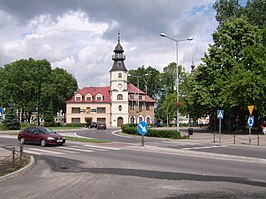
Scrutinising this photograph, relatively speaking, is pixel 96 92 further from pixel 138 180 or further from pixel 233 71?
pixel 138 180

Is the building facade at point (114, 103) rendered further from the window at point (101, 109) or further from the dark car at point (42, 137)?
the dark car at point (42, 137)

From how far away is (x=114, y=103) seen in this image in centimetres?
8656

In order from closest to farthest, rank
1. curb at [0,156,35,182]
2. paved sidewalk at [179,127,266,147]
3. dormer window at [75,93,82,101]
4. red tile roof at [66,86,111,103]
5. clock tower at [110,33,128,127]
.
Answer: curb at [0,156,35,182]
paved sidewalk at [179,127,266,147]
clock tower at [110,33,128,127]
red tile roof at [66,86,111,103]
dormer window at [75,93,82,101]

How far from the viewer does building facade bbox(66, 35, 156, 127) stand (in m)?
85.5

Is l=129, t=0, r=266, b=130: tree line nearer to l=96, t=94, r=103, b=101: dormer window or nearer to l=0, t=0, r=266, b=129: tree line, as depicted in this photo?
l=0, t=0, r=266, b=129: tree line

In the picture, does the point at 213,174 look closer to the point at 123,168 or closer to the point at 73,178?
the point at 123,168

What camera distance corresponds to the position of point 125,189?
361 inches

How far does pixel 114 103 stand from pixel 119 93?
2.80m

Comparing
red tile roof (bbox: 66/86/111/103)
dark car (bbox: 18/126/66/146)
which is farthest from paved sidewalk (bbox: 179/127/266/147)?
red tile roof (bbox: 66/86/111/103)

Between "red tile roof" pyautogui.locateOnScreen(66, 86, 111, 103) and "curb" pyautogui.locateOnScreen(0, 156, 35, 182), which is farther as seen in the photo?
"red tile roof" pyautogui.locateOnScreen(66, 86, 111, 103)

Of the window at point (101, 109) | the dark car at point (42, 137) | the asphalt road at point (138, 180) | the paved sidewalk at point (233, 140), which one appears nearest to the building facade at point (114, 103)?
the window at point (101, 109)

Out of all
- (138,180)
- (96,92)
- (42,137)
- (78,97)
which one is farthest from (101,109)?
(138,180)

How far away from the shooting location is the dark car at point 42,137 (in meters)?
24.5

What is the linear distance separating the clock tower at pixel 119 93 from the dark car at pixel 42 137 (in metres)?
59.6
